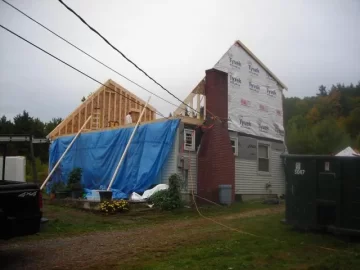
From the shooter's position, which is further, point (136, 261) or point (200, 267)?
point (136, 261)

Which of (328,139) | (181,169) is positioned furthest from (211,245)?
(328,139)

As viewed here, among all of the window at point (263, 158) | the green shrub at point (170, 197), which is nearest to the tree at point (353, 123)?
the window at point (263, 158)

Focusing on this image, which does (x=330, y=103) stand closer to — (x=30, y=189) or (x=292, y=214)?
(x=292, y=214)

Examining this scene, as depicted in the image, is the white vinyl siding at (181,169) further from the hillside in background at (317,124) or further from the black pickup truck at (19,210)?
the hillside in background at (317,124)

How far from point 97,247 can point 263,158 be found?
13080mm

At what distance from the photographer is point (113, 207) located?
11.5m

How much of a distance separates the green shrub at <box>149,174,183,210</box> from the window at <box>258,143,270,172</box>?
713 cm

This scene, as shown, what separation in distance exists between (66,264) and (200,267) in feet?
7.07

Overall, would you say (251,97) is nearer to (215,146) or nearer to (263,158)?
(263,158)

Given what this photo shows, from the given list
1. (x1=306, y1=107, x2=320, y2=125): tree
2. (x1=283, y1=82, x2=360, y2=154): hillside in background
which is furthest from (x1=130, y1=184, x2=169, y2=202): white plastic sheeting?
(x1=306, y1=107, x2=320, y2=125): tree

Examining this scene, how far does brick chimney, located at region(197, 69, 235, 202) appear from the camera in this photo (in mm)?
14617

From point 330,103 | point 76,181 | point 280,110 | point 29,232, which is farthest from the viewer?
point 330,103

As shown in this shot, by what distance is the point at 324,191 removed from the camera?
7254mm

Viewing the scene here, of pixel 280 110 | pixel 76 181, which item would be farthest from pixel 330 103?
pixel 76 181
